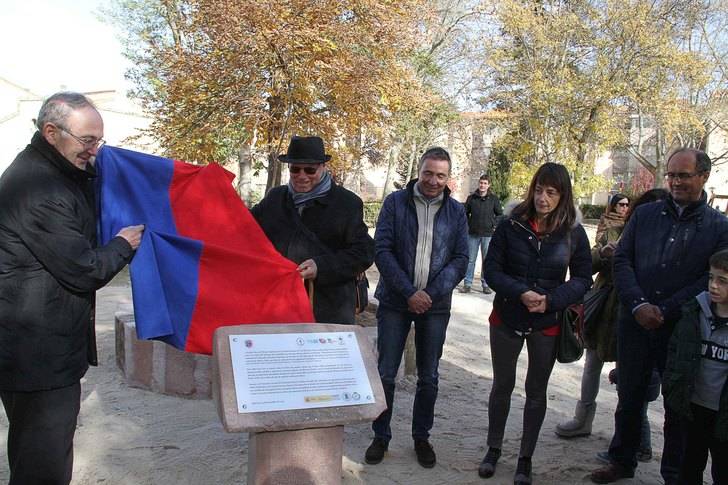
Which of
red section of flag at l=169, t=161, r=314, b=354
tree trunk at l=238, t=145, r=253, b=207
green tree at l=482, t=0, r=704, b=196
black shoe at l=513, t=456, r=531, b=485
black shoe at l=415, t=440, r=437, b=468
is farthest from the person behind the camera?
green tree at l=482, t=0, r=704, b=196

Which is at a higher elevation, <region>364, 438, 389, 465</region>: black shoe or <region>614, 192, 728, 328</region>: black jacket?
<region>614, 192, 728, 328</region>: black jacket

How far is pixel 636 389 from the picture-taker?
3766 millimetres

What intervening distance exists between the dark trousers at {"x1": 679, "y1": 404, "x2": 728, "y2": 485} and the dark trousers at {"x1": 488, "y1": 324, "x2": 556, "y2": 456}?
31.8 inches

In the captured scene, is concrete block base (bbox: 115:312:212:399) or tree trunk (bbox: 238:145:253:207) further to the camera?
tree trunk (bbox: 238:145:253:207)

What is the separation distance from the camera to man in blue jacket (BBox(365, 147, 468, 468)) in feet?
12.9

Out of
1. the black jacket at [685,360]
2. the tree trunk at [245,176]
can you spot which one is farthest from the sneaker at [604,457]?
the tree trunk at [245,176]

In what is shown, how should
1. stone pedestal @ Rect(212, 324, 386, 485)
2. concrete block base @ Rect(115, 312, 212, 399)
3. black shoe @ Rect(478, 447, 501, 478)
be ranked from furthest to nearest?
concrete block base @ Rect(115, 312, 212, 399), black shoe @ Rect(478, 447, 501, 478), stone pedestal @ Rect(212, 324, 386, 485)

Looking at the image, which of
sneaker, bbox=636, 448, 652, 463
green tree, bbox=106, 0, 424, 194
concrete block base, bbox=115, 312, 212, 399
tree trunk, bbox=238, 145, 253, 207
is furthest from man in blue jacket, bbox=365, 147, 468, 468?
tree trunk, bbox=238, 145, 253, 207

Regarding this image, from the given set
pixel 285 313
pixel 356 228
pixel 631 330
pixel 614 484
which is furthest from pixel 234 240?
pixel 614 484

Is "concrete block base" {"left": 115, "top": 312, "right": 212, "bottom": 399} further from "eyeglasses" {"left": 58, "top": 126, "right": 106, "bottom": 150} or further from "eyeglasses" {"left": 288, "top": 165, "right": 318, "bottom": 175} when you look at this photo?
"eyeglasses" {"left": 58, "top": 126, "right": 106, "bottom": 150}

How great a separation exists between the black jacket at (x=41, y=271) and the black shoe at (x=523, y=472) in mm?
2658

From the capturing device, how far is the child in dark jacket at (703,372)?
314cm

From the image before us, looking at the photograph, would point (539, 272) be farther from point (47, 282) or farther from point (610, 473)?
point (47, 282)

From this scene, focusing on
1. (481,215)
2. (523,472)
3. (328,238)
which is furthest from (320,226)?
(481,215)
